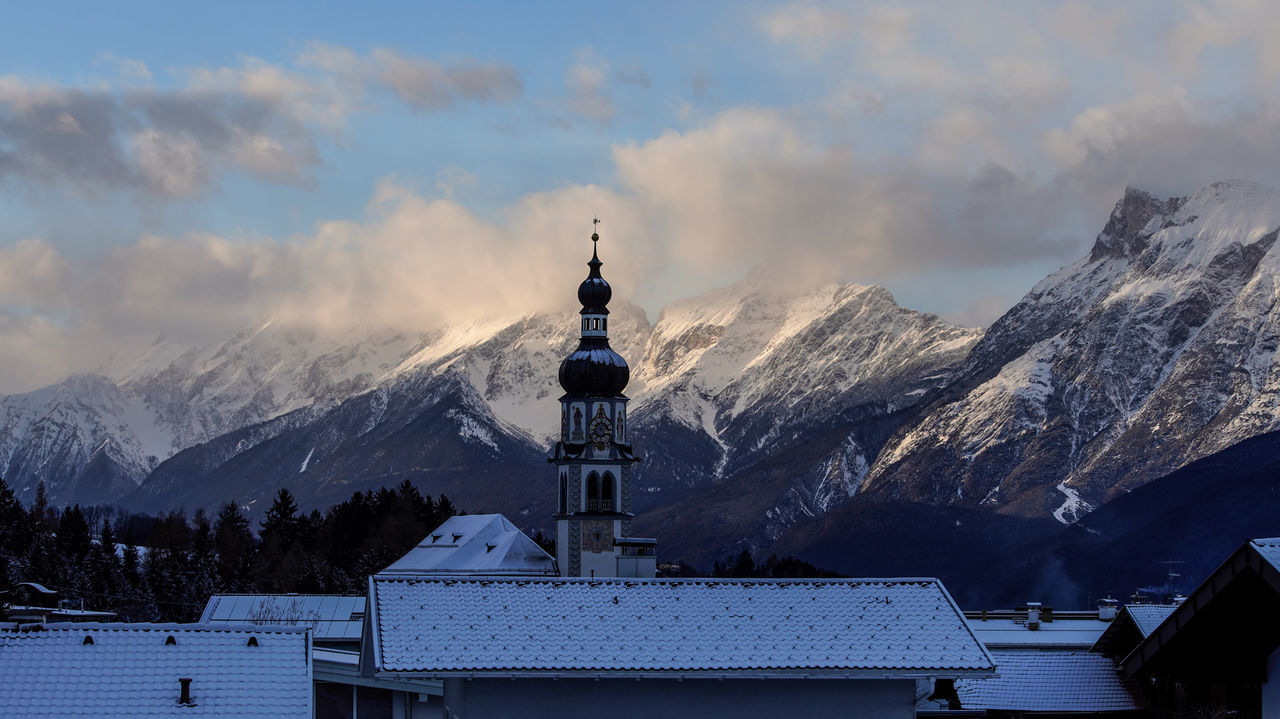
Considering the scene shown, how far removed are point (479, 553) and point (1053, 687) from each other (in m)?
87.6

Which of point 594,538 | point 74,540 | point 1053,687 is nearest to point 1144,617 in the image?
point 1053,687

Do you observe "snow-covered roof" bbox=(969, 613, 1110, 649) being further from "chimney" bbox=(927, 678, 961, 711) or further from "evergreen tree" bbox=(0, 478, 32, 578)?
"evergreen tree" bbox=(0, 478, 32, 578)

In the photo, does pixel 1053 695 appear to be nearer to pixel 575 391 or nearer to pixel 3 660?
pixel 3 660

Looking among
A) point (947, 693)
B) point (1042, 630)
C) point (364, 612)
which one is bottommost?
point (947, 693)

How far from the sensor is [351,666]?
47781 mm

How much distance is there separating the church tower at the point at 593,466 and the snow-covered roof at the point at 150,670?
260ft

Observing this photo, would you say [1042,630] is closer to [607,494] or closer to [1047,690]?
[1047,690]

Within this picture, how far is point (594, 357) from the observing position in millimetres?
126062

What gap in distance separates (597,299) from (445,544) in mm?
21468

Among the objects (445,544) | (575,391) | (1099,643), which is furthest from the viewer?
(445,544)

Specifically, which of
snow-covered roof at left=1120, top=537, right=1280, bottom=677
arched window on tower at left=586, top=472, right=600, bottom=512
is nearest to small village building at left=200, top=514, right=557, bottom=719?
arched window on tower at left=586, top=472, right=600, bottom=512

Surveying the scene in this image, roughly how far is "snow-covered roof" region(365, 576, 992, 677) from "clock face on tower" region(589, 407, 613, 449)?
263ft

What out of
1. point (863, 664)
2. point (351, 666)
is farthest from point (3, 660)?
point (863, 664)

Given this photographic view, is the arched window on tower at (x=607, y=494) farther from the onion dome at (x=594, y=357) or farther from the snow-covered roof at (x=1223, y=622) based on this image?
the snow-covered roof at (x=1223, y=622)
